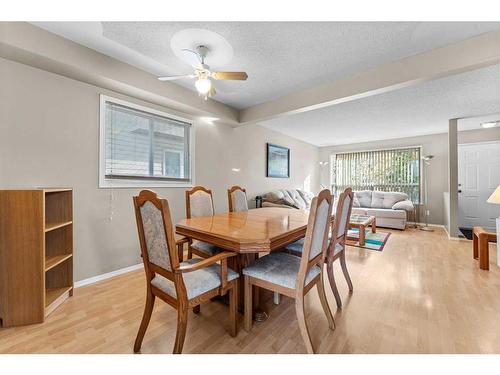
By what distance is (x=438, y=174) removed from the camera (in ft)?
17.4

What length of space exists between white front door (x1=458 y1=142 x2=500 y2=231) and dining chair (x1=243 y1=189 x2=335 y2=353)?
19.1ft

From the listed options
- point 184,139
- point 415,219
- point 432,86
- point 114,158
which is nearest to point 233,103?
point 184,139

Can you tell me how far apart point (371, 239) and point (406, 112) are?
2.38m

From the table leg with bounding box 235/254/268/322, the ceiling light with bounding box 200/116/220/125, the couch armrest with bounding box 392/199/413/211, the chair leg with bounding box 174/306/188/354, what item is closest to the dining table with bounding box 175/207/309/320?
the table leg with bounding box 235/254/268/322

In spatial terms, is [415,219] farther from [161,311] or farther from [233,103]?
[161,311]

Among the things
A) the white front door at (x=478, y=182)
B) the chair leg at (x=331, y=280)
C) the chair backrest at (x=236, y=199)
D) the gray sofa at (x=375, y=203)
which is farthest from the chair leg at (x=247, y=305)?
the white front door at (x=478, y=182)

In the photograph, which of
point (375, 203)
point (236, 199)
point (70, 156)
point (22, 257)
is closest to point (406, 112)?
point (375, 203)

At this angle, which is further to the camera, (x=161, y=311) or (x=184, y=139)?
(x=184, y=139)

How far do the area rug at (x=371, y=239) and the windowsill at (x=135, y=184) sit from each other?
10.1 feet

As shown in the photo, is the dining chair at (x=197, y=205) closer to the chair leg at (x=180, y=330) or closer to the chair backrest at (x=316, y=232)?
the chair leg at (x=180, y=330)

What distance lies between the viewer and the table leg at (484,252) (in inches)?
102

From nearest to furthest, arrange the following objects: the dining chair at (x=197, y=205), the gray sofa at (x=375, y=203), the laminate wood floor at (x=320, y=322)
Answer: the laminate wood floor at (x=320, y=322) < the dining chair at (x=197, y=205) < the gray sofa at (x=375, y=203)

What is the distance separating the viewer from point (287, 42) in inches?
77.9
